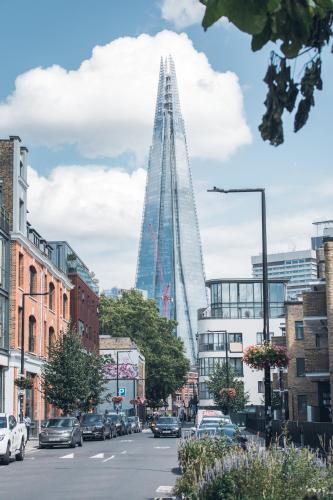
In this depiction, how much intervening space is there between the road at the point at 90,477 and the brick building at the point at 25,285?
16.9 meters

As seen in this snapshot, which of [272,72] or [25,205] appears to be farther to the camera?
[25,205]

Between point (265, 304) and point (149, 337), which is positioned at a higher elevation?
point (149, 337)

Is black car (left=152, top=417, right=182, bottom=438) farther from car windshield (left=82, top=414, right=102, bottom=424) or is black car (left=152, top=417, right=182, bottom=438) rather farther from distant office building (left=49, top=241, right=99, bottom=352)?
distant office building (left=49, top=241, right=99, bottom=352)

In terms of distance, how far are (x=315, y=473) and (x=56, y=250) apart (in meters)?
61.1

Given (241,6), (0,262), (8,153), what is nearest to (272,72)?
(241,6)

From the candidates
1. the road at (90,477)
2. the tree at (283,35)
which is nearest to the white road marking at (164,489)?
the road at (90,477)

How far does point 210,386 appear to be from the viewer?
283 ft

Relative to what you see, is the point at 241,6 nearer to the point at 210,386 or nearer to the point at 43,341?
the point at 43,341

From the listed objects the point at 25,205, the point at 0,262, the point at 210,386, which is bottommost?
the point at 210,386

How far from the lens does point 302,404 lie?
195ft

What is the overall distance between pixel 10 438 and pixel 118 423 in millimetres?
31460

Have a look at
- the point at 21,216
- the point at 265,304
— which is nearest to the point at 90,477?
the point at 265,304

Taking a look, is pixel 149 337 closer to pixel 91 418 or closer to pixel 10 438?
pixel 91 418

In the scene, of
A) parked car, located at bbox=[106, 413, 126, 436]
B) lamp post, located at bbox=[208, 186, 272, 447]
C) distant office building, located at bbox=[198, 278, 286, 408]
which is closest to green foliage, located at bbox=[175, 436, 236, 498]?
lamp post, located at bbox=[208, 186, 272, 447]
